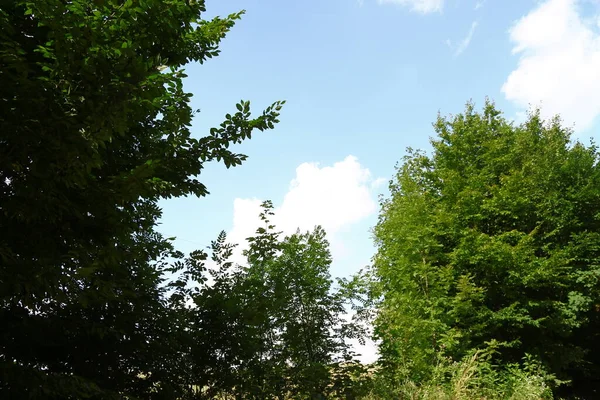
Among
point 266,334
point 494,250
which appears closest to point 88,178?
point 266,334

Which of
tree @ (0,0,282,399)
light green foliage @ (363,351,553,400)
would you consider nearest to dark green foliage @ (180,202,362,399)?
tree @ (0,0,282,399)

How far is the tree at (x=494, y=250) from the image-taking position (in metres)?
13.7

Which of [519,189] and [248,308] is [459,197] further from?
[248,308]

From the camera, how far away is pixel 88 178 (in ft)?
10.0

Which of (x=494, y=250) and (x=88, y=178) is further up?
(x=494, y=250)

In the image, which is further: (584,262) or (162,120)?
(584,262)

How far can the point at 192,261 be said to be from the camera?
554cm

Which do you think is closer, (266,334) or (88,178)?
(88,178)

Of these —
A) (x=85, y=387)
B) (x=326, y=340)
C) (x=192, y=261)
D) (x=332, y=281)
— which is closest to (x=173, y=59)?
(x=192, y=261)

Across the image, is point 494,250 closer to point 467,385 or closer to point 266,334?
point 467,385

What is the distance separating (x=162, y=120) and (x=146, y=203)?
1215mm

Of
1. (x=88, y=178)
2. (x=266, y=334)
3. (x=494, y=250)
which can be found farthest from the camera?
(x=494, y=250)

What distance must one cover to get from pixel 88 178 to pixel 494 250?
1553cm

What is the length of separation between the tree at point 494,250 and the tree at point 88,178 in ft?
28.2
